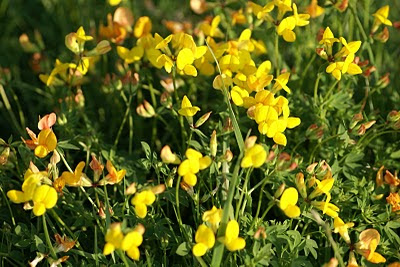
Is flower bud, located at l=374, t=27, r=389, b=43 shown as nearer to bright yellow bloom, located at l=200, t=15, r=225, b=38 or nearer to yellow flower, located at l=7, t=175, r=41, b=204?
bright yellow bloom, located at l=200, t=15, r=225, b=38

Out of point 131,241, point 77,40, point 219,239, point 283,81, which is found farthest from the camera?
point 77,40

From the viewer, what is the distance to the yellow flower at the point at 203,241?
170 centimetres

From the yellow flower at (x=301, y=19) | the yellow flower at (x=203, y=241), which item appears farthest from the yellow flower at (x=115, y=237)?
the yellow flower at (x=301, y=19)

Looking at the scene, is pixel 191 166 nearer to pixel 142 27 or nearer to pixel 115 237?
pixel 115 237

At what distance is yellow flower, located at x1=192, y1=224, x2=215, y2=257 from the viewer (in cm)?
170

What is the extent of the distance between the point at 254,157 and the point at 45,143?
2.16ft

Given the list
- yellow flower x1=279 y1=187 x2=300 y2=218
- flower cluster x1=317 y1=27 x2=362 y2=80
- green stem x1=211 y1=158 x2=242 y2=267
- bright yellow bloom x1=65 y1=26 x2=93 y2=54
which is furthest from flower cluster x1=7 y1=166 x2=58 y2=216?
flower cluster x1=317 y1=27 x2=362 y2=80

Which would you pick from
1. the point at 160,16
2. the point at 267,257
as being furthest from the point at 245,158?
the point at 160,16

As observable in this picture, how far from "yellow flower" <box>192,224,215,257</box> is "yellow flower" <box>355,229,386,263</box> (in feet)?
1.56

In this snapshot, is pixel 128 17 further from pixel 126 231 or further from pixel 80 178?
pixel 126 231

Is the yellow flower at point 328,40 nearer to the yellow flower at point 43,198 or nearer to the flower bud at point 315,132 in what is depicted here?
the flower bud at point 315,132

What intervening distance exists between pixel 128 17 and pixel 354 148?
115 centimetres

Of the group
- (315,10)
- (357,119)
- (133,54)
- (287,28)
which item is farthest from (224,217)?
(315,10)

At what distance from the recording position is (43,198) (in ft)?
5.72
